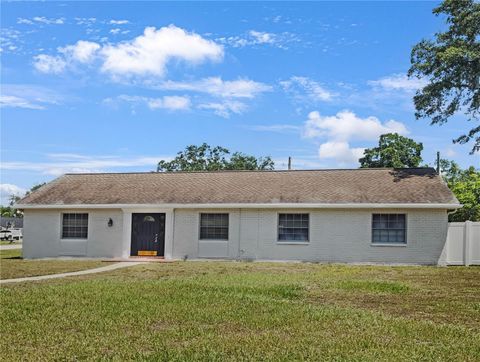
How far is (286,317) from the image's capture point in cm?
946

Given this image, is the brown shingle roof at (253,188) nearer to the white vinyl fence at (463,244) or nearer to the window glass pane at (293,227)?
the window glass pane at (293,227)

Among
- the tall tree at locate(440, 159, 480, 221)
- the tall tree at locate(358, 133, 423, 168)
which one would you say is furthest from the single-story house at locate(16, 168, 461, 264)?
the tall tree at locate(358, 133, 423, 168)

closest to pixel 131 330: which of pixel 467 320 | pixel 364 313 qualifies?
pixel 364 313

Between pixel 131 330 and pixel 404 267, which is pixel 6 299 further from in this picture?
pixel 404 267

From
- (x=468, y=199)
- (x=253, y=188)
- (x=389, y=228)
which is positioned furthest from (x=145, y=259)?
(x=468, y=199)

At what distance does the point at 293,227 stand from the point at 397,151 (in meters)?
24.6

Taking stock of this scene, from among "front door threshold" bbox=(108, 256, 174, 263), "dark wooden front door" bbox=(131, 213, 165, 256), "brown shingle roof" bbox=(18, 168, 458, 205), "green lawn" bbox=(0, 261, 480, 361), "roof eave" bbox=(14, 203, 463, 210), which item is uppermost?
"brown shingle roof" bbox=(18, 168, 458, 205)

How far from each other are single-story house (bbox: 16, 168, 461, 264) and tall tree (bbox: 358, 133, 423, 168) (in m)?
20.0

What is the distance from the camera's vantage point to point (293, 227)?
23.6m

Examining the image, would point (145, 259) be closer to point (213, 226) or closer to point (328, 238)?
point (213, 226)

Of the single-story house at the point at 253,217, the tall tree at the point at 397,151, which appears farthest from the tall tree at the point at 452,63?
the tall tree at the point at 397,151

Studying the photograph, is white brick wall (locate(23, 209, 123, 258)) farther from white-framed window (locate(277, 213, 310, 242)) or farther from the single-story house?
white-framed window (locate(277, 213, 310, 242))

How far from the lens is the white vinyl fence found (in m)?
22.5

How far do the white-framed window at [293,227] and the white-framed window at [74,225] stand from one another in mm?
8986
